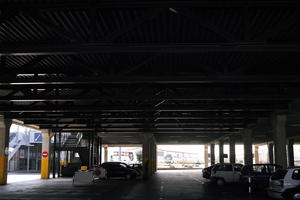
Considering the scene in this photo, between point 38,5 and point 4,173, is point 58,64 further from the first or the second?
point 4,173

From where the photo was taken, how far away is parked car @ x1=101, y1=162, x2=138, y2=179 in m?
34.8

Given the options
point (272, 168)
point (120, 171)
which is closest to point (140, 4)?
point (272, 168)

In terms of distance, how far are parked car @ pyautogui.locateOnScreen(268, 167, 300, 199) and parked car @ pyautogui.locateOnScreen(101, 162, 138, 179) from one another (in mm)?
21539

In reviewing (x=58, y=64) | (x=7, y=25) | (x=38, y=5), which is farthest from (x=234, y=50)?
(x=58, y=64)

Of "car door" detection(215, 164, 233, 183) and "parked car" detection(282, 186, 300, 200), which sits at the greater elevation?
"parked car" detection(282, 186, 300, 200)

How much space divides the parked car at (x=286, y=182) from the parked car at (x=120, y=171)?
70.7 ft

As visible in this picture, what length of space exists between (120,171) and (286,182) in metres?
23.0

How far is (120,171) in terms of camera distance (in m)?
34.9

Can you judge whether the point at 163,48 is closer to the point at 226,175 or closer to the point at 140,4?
the point at 140,4

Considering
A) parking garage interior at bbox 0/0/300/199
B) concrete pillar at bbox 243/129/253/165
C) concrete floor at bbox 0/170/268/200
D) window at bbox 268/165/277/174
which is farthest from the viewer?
concrete pillar at bbox 243/129/253/165

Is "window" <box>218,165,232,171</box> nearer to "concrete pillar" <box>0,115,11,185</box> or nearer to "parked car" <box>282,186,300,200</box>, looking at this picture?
"parked car" <box>282,186,300,200</box>

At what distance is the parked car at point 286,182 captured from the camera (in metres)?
13.4

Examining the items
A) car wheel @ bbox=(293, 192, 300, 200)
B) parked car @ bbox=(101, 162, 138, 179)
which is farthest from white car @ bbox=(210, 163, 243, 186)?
car wheel @ bbox=(293, 192, 300, 200)

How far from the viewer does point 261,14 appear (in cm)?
953
